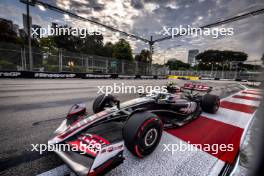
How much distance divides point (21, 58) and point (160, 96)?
1326 cm

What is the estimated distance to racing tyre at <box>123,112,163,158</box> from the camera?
1516mm

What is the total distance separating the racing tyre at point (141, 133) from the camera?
4.97 ft

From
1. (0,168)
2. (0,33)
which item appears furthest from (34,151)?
(0,33)

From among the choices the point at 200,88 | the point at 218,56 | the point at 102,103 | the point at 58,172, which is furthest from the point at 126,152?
the point at 218,56

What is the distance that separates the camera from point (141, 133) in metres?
1.54

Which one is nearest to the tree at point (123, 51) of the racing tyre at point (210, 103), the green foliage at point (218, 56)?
the racing tyre at point (210, 103)

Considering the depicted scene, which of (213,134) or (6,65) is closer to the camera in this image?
(213,134)

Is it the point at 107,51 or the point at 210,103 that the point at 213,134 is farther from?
the point at 107,51

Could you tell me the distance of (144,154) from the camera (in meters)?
1.62

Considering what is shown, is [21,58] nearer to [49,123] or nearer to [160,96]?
[49,123]

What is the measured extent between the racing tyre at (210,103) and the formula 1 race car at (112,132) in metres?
0.91

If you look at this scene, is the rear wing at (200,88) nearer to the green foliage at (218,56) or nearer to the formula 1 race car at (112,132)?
the formula 1 race car at (112,132)

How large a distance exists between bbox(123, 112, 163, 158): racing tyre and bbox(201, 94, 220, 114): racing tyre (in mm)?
2132

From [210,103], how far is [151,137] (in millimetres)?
2261
